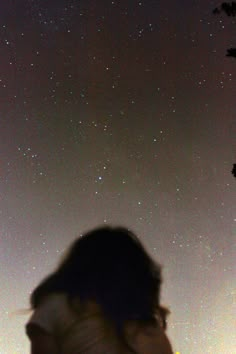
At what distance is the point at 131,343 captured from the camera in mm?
1430

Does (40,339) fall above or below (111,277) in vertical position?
below

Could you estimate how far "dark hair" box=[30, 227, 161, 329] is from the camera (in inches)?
57.1

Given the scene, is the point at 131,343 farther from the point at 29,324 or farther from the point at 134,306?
the point at 29,324

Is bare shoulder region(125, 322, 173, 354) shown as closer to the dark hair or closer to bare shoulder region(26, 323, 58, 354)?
the dark hair

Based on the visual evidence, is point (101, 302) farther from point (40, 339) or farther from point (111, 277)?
point (40, 339)

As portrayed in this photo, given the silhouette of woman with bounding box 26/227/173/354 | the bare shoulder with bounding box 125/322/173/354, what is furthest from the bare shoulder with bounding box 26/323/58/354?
the bare shoulder with bounding box 125/322/173/354

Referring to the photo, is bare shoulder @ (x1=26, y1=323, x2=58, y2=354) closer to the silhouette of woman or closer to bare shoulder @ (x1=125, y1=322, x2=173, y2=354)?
the silhouette of woman

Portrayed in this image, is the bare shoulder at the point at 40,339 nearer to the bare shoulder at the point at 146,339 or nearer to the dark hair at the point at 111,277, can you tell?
the dark hair at the point at 111,277

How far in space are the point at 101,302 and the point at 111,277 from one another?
73 mm

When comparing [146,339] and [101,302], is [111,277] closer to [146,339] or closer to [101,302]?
[101,302]

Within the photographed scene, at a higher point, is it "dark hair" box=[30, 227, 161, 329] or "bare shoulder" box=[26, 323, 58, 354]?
"dark hair" box=[30, 227, 161, 329]

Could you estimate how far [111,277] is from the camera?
1.48m

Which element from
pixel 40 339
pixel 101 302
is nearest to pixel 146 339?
pixel 101 302

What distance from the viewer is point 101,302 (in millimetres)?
1450
